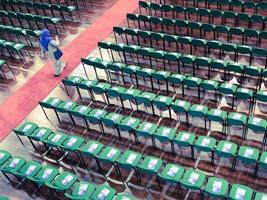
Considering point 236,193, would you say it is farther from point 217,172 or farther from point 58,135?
point 58,135

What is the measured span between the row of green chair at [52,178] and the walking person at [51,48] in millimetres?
3886

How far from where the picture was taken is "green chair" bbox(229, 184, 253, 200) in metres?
6.96

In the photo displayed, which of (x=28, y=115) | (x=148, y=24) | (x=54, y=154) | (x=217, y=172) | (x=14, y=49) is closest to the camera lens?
(x=217, y=172)

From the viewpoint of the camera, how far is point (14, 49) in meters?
12.9

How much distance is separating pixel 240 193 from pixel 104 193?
287 cm

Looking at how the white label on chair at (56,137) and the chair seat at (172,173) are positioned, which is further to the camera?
the white label on chair at (56,137)

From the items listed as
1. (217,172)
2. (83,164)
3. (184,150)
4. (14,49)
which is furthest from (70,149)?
(14,49)

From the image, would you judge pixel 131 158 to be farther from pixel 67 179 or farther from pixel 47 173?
pixel 47 173

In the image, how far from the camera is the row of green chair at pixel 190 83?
9.21 meters

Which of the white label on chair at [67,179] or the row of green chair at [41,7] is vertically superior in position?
the row of green chair at [41,7]

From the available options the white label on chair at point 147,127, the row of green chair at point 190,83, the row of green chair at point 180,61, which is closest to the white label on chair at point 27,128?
the row of green chair at point 190,83

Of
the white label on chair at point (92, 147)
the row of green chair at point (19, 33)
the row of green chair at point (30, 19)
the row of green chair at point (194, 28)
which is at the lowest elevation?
the white label on chair at point (92, 147)

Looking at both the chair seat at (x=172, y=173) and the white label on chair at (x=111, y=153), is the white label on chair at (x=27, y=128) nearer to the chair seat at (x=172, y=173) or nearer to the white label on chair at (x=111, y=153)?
the white label on chair at (x=111, y=153)

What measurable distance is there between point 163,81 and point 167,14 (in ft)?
14.2
